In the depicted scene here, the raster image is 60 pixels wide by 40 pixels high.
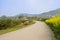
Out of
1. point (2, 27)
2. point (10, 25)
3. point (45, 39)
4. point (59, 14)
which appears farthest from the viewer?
point (10, 25)

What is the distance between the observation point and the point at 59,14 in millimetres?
10914

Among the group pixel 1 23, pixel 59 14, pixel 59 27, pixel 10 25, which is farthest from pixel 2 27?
pixel 59 27

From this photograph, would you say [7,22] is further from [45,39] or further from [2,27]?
[45,39]

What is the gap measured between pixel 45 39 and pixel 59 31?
4.05ft

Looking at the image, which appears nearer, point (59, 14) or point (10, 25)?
point (59, 14)

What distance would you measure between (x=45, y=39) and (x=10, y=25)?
13382 mm

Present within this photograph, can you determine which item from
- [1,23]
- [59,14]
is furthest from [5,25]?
[59,14]

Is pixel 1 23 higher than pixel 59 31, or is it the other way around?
pixel 59 31

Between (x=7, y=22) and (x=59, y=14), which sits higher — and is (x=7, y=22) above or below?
below

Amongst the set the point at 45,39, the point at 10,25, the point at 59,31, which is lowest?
the point at 10,25

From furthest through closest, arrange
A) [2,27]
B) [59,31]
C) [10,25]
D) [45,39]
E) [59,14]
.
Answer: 1. [10,25]
2. [2,27]
3. [59,14]
4. [45,39]
5. [59,31]

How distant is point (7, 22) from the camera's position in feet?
69.9

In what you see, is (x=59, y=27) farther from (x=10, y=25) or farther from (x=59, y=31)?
(x=10, y=25)

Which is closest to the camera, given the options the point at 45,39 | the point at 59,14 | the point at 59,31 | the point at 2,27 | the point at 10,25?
the point at 59,31
